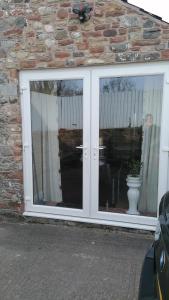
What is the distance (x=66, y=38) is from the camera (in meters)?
3.79

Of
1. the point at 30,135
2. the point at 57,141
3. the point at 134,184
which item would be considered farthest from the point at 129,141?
the point at 30,135

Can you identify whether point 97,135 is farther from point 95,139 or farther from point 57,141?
point 57,141

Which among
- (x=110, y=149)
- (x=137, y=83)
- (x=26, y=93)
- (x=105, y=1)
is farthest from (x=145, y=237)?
(x=105, y=1)

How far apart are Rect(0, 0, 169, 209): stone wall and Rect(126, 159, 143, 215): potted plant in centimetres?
148

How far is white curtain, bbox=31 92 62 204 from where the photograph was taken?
4200 millimetres

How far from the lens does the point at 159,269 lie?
1.66 metres

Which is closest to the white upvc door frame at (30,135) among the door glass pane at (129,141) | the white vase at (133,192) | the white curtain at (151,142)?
the door glass pane at (129,141)

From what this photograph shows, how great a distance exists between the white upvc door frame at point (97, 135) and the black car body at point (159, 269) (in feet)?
5.40

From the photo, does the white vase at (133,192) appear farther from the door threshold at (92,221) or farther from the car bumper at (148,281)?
the car bumper at (148,281)

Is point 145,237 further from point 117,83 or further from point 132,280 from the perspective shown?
point 117,83

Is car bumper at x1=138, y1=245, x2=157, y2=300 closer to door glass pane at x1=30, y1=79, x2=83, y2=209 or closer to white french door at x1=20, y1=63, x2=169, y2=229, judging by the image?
white french door at x1=20, y1=63, x2=169, y2=229

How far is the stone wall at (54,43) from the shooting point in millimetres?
3504

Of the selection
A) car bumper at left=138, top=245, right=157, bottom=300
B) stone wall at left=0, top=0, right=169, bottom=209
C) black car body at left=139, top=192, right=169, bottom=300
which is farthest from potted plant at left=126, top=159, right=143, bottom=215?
car bumper at left=138, top=245, right=157, bottom=300

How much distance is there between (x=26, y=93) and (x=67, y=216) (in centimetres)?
199
